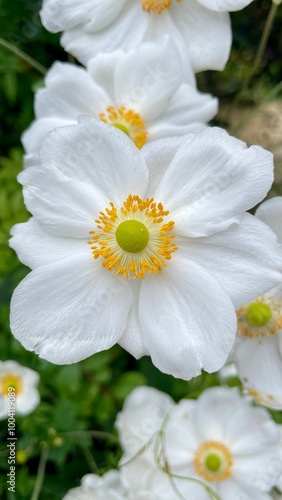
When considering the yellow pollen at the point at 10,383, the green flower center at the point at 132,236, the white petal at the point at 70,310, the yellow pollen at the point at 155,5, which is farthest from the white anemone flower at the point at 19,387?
the yellow pollen at the point at 155,5

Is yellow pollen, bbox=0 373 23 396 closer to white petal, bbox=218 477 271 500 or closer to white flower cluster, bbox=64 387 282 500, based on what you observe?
white flower cluster, bbox=64 387 282 500

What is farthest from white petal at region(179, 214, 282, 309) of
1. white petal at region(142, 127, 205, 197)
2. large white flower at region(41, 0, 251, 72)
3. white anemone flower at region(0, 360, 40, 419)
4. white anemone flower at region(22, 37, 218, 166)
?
white anemone flower at region(0, 360, 40, 419)

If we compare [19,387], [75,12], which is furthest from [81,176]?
[19,387]

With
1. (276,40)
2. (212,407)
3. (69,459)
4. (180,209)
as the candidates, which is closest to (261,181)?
(180,209)

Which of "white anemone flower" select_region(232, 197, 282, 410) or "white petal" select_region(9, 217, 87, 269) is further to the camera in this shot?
"white anemone flower" select_region(232, 197, 282, 410)

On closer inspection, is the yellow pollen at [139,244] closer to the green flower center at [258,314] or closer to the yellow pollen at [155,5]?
the green flower center at [258,314]

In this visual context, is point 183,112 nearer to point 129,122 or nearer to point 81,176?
point 129,122

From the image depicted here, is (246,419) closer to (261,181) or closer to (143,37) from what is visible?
(261,181)
